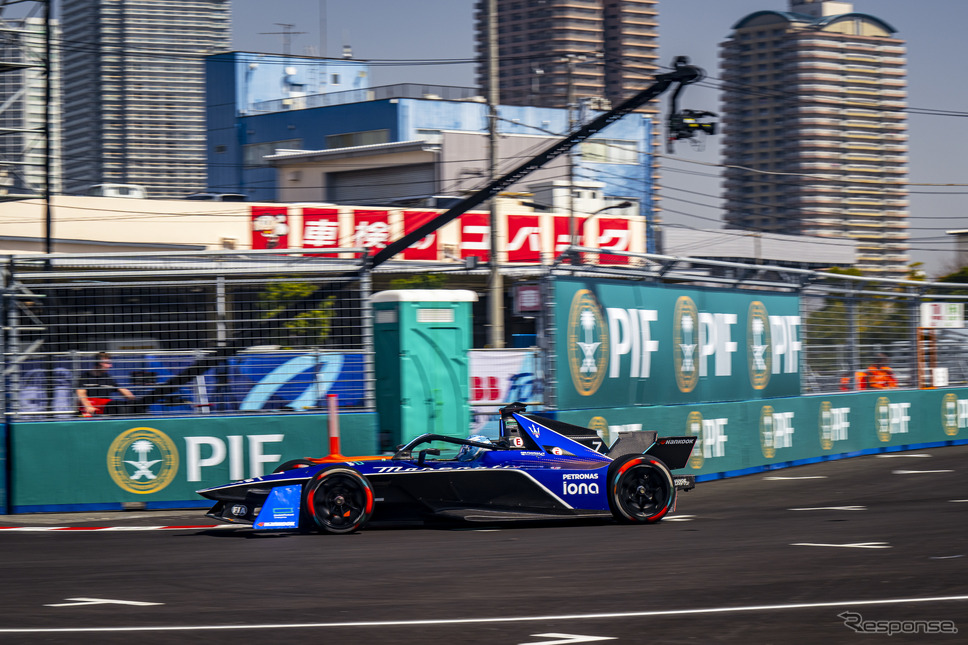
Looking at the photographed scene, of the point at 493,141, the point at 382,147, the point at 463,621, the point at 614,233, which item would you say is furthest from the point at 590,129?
the point at 382,147

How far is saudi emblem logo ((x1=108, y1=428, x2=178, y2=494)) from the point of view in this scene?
41.6 ft

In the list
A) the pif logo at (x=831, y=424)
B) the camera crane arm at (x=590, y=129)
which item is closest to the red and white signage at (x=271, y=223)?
the camera crane arm at (x=590, y=129)

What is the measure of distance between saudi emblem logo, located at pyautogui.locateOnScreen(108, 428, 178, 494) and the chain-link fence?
→ 0.37 meters

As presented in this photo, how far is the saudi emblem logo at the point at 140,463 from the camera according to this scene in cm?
1267

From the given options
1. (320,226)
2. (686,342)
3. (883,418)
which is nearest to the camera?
(686,342)

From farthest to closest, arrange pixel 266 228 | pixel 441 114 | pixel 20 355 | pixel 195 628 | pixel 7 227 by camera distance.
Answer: pixel 441 114
pixel 266 228
pixel 7 227
pixel 20 355
pixel 195 628

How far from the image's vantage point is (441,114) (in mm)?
61656

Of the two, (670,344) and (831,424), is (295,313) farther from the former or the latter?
(831,424)

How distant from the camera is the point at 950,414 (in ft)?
68.3

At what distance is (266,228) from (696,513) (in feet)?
103

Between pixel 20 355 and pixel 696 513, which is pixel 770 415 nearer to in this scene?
pixel 696 513

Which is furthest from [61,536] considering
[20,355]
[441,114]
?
[441,114]

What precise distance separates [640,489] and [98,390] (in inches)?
246

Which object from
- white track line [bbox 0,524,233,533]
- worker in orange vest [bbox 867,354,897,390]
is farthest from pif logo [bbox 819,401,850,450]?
white track line [bbox 0,524,233,533]
